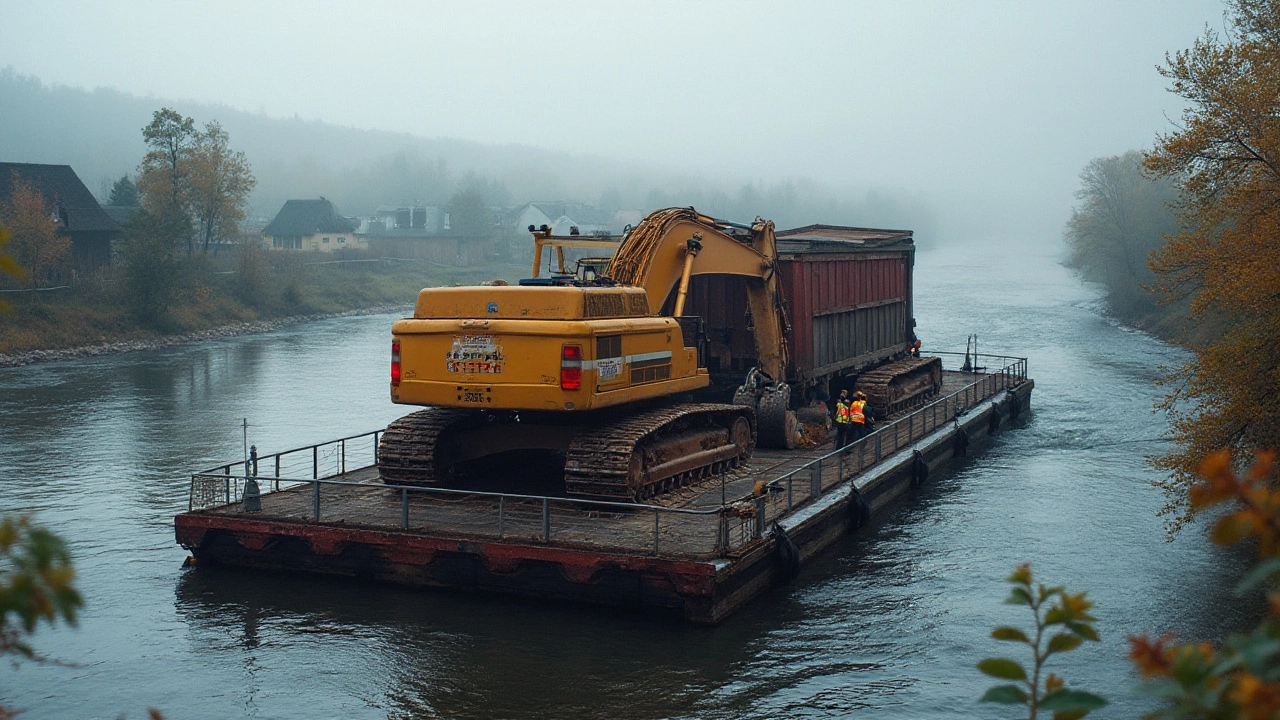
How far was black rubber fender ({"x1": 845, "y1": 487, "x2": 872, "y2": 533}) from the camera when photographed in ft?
66.0

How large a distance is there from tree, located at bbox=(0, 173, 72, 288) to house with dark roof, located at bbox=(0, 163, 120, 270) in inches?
132

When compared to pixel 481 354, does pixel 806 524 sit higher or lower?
lower

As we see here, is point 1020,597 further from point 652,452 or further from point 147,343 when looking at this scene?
point 147,343

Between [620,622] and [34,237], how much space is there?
49479mm

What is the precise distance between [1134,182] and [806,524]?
64.9m

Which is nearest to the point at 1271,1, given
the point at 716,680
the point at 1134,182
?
the point at 716,680

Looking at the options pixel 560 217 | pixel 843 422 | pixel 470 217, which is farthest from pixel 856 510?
pixel 560 217

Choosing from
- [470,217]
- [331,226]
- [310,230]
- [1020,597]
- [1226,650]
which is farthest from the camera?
[470,217]

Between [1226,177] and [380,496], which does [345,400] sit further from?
[1226,177]

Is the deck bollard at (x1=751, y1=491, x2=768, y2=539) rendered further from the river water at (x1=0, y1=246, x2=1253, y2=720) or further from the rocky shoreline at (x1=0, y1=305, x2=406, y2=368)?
the rocky shoreline at (x1=0, y1=305, x2=406, y2=368)

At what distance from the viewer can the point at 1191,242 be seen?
18625 mm

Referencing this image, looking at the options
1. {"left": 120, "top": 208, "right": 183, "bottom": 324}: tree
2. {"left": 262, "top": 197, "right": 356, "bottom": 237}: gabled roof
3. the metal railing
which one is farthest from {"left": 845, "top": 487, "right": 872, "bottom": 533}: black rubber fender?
{"left": 262, "top": 197, "right": 356, "bottom": 237}: gabled roof

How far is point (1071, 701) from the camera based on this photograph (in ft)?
13.2

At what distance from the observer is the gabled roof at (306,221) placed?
10694 cm
